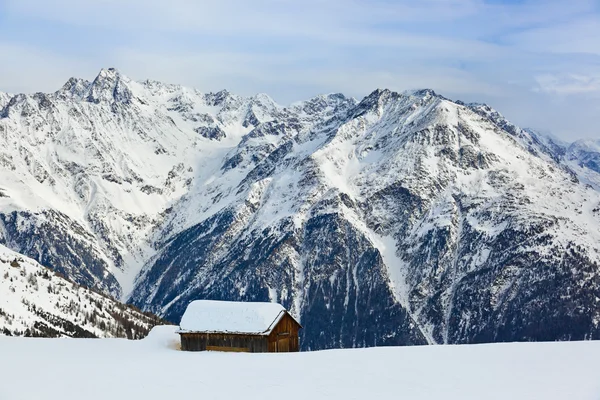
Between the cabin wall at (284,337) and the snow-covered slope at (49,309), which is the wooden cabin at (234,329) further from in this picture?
the snow-covered slope at (49,309)

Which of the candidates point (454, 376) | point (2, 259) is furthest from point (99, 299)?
point (454, 376)

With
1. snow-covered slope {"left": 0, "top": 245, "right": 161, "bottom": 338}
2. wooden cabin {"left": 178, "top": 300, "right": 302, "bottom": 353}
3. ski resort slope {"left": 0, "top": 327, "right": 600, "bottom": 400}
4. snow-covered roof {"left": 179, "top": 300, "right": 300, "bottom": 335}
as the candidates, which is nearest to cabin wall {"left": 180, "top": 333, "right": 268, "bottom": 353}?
wooden cabin {"left": 178, "top": 300, "right": 302, "bottom": 353}

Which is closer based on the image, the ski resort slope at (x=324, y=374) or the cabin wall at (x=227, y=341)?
the ski resort slope at (x=324, y=374)

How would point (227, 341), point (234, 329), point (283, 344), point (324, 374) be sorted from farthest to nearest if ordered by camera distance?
point (283, 344) < point (227, 341) < point (234, 329) < point (324, 374)

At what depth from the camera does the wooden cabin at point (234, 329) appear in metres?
72.9

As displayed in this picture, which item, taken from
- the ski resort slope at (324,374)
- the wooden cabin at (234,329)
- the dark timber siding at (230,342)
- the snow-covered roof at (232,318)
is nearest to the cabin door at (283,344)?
the wooden cabin at (234,329)

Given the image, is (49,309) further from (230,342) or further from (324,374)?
(324,374)

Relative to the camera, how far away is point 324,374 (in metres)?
46.4

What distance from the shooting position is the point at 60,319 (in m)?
152

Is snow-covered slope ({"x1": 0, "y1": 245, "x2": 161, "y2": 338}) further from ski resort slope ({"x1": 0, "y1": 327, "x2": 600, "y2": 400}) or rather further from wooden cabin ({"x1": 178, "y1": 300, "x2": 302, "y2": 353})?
ski resort slope ({"x1": 0, "y1": 327, "x2": 600, "y2": 400})

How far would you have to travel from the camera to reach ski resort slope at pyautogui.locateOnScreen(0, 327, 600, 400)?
41438 mm

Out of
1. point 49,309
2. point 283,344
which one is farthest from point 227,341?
point 49,309

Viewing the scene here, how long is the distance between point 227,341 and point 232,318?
257 cm

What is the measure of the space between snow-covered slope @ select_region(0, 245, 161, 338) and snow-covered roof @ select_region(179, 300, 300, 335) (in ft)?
219
